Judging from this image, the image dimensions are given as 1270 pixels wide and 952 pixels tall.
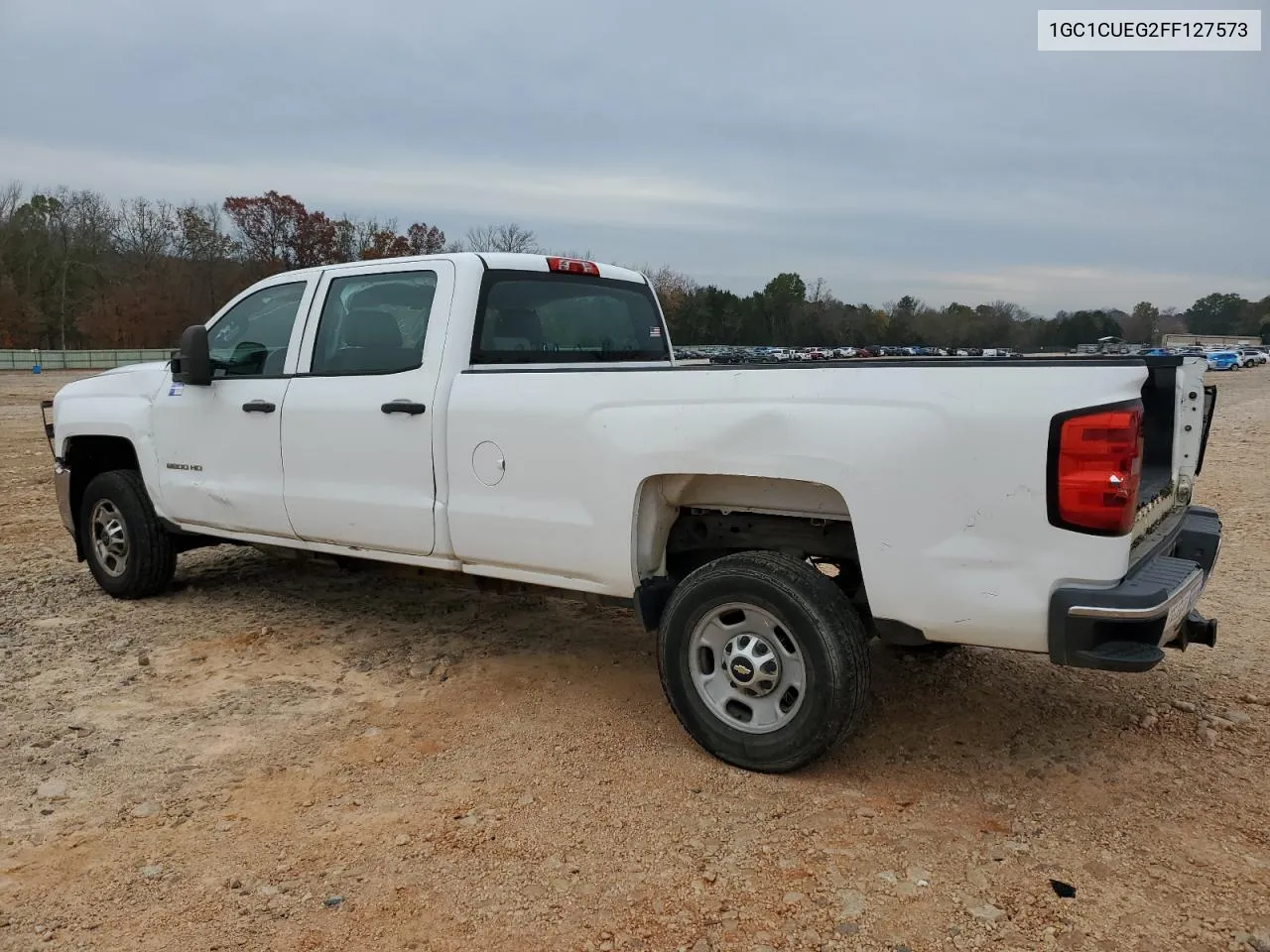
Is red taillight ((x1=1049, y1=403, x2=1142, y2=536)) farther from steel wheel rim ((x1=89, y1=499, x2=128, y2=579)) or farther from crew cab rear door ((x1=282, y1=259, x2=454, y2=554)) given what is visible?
steel wheel rim ((x1=89, y1=499, x2=128, y2=579))

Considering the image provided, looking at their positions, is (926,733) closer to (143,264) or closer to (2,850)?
(2,850)

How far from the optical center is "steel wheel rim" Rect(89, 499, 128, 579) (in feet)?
20.2

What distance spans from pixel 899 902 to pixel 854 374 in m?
1.67

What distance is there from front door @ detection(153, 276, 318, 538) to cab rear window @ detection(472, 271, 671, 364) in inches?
46.1

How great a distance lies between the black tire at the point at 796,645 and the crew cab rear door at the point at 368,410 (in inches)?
55.8

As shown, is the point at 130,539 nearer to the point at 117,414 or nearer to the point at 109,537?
the point at 109,537

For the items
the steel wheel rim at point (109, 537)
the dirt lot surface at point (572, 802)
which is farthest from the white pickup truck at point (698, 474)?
the dirt lot surface at point (572, 802)

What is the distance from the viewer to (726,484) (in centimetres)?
387

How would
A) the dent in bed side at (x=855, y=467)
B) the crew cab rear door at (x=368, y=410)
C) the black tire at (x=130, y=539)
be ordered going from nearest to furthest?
the dent in bed side at (x=855, y=467), the crew cab rear door at (x=368, y=410), the black tire at (x=130, y=539)

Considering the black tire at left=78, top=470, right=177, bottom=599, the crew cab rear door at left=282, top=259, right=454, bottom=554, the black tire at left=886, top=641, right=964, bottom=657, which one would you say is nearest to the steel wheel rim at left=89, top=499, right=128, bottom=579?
the black tire at left=78, top=470, right=177, bottom=599

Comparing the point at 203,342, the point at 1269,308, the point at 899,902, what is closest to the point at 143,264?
the point at 203,342

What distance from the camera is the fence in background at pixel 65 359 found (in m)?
48.3

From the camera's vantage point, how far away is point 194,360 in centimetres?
534

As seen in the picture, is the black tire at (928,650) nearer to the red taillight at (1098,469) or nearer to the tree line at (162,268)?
the red taillight at (1098,469)
